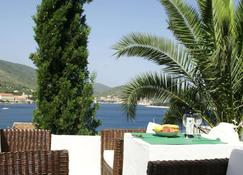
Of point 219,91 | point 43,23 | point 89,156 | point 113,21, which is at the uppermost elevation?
point 113,21

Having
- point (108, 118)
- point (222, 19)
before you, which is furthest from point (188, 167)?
point (108, 118)

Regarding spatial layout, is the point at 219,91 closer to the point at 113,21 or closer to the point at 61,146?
the point at 61,146

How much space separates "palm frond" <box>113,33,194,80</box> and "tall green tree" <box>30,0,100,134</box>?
145 centimetres

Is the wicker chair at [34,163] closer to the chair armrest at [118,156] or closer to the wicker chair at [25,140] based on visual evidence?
the chair armrest at [118,156]

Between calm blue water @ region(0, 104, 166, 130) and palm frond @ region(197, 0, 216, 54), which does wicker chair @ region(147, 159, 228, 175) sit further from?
calm blue water @ region(0, 104, 166, 130)

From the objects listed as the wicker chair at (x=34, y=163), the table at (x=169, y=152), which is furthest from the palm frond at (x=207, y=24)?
the wicker chair at (x=34, y=163)

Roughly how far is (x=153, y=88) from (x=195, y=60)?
0.90 metres

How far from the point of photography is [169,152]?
307 centimetres

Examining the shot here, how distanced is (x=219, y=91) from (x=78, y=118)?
3004 millimetres

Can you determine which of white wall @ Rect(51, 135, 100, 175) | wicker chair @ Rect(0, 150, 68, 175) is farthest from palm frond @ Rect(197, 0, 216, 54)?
wicker chair @ Rect(0, 150, 68, 175)

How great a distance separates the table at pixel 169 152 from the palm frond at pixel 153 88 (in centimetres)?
307

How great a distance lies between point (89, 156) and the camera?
234 inches

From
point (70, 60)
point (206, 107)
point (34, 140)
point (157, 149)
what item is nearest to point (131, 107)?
point (206, 107)

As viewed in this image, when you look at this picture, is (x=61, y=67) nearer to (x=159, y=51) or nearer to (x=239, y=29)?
(x=159, y=51)
